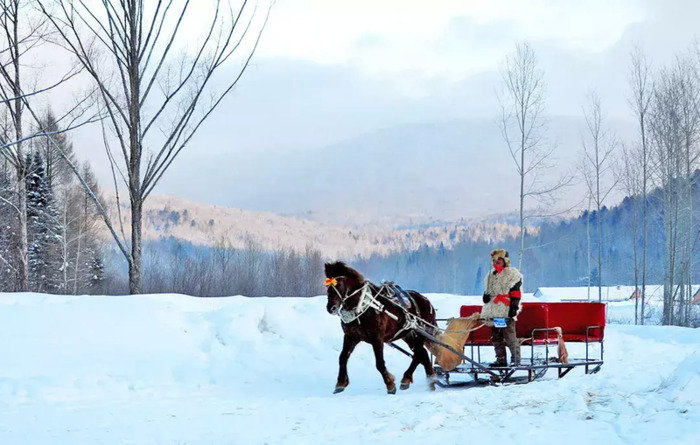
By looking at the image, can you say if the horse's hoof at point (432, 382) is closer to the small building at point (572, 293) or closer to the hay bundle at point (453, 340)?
the hay bundle at point (453, 340)

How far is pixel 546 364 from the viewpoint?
35.2 feet

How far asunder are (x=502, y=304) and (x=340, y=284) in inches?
96.5

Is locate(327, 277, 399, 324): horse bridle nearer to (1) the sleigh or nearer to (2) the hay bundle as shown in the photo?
(1) the sleigh

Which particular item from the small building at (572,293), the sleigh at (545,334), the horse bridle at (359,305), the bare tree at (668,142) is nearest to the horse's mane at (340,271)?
the horse bridle at (359,305)

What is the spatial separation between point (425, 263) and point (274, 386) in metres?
88.3

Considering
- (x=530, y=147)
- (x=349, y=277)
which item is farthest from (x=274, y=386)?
(x=530, y=147)

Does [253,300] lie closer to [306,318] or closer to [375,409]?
[306,318]

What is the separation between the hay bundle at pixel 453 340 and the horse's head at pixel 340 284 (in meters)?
1.71

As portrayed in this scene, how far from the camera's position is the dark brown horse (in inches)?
404

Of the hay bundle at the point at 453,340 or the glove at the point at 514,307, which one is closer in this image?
the glove at the point at 514,307

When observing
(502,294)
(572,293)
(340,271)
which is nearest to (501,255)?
(502,294)

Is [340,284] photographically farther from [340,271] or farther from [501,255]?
[501,255]

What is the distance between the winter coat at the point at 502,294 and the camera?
10633 millimetres

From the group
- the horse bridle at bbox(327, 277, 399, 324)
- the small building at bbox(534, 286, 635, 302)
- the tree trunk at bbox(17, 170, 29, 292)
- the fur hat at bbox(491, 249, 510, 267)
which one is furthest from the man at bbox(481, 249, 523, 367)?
the small building at bbox(534, 286, 635, 302)
